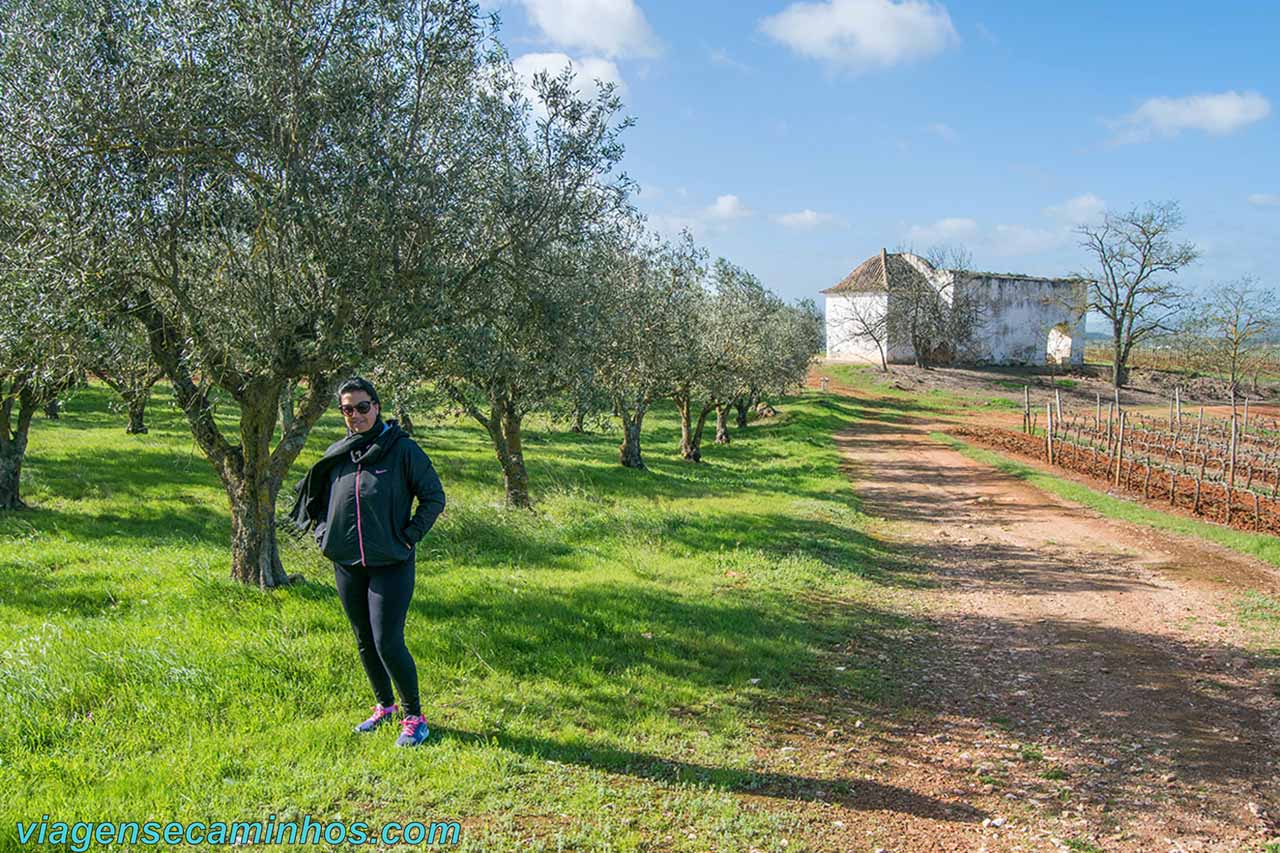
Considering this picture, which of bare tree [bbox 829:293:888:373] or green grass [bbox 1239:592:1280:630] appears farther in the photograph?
bare tree [bbox 829:293:888:373]

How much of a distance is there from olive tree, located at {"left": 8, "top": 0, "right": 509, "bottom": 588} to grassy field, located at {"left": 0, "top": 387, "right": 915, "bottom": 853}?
2107 millimetres

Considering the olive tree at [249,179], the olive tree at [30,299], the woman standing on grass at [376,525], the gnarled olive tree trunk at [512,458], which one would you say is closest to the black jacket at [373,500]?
the woman standing on grass at [376,525]

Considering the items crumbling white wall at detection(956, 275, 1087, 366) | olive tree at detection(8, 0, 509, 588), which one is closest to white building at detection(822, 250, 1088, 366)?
crumbling white wall at detection(956, 275, 1087, 366)

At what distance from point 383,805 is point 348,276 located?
17.2 ft

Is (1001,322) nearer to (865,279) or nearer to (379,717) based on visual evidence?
(865,279)

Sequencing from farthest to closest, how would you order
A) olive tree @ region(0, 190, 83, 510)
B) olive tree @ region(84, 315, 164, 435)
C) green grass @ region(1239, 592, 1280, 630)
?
1. green grass @ region(1239, 592, 1280, 630)
2. olive tree @ region(84, 315, 164, 435)
3. olive tree @ region(0, 190, 83, 510)

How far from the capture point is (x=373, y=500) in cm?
532

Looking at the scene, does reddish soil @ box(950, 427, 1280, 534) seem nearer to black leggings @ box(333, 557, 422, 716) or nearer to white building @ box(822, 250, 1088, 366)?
black leggings @ box(333, 557, 422, 716)

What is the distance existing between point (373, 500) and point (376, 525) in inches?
6.5

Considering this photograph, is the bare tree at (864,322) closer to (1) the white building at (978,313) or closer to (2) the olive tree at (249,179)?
(1) the white building at (978,313)

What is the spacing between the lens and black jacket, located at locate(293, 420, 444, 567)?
17.5 ft

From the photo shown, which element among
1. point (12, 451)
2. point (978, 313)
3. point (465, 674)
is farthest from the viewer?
point (978, 313)

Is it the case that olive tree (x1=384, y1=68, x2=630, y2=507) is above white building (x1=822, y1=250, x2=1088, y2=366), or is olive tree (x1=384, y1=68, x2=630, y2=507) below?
below

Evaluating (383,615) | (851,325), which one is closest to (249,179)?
(383,615)
